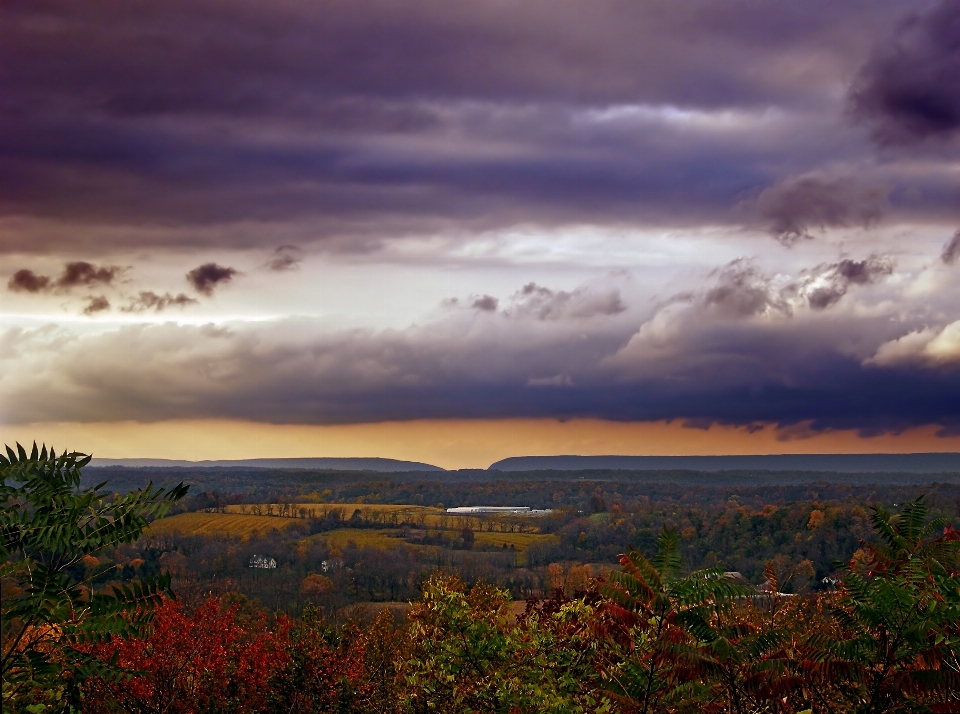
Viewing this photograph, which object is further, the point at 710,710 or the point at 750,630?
the point at 750,630

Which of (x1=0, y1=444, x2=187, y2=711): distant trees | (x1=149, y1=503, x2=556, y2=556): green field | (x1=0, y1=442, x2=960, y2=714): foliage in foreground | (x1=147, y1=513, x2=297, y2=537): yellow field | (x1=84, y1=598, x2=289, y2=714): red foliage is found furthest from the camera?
(x1=149, y1=503, x2=556, y2=556): green field

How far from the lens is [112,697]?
2425cm

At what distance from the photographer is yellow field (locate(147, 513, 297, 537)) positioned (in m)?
171

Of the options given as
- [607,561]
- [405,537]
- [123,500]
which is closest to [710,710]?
[123,500]

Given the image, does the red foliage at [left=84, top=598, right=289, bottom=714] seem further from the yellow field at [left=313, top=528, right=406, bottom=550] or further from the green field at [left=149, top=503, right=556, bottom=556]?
the yellow field at [left=313, top=528, right=406, bottom=550]

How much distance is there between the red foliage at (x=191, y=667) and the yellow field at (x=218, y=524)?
455 feet

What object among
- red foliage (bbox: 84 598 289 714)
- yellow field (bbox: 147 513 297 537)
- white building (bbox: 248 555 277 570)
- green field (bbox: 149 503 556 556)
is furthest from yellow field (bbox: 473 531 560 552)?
red foliage (bbox: 84 598 289 714)

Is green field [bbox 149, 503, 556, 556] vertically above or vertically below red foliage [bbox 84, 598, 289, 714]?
below

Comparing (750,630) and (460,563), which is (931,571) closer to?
(750,630)

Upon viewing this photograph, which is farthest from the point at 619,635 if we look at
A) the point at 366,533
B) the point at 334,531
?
the point at 334,531

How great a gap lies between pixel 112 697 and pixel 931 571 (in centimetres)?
1971

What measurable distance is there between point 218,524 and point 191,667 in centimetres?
16481

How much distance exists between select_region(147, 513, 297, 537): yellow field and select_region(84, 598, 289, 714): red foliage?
5455 inches

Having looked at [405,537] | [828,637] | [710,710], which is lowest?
[405,537]
